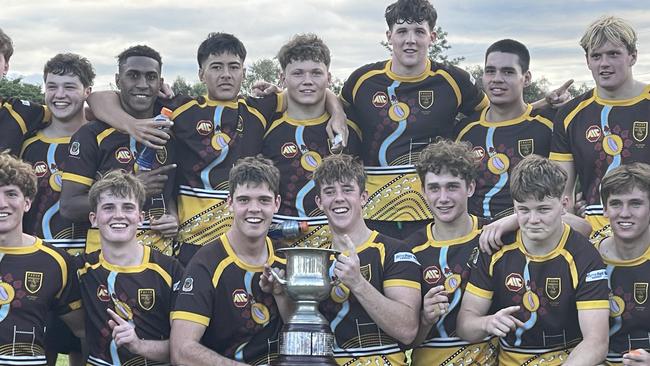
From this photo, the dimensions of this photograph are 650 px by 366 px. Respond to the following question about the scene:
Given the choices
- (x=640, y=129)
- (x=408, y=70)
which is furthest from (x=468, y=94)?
(x=640, y=129)

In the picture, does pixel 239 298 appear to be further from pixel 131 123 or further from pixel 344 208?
pixel 131 123

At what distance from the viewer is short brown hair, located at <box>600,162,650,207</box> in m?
6.47

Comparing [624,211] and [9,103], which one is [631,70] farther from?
[9,103]

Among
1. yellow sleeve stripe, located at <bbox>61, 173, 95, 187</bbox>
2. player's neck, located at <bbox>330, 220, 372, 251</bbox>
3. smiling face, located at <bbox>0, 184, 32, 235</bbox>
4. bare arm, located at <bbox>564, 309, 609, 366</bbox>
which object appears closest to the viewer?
bare arm, located at <bbox>564, 309, 609, 366</bbox>

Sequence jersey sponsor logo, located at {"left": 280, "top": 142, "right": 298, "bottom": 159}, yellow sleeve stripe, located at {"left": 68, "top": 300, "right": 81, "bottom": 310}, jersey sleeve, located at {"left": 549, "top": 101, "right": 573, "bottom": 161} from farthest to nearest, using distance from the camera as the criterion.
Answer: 1. jersey sponsor logo, located at {"left": 280, "top": 142, "right": 298, "bottom": 159}
2. jersey sleeve, located at {"left": 549, "top": 101, "right": 573, "bottom": 161}
3. yellow sleeve stripe, located at {"left": 68, "top": 300, "right": 81, "bottom": 310}

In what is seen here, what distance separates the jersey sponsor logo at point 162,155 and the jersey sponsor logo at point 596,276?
10.9 ft

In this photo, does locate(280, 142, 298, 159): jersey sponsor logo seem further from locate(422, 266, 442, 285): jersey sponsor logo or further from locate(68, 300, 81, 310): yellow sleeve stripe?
locate(68, 300, 81, 310): yellow sleeve stripe

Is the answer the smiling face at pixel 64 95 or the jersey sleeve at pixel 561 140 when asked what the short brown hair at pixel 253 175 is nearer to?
the smiling face at pixel 64 95

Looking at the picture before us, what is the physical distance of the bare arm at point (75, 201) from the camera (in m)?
7.38

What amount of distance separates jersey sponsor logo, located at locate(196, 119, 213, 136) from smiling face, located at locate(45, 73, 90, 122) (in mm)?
1045

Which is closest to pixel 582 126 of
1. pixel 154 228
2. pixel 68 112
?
pixel 154 228

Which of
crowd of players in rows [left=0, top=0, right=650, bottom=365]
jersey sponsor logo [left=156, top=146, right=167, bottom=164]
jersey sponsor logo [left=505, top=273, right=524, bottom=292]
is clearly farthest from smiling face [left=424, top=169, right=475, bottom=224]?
jersey sponsor logo [left=156, top=146, right=167, bottom=164]

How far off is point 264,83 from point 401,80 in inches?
46.4

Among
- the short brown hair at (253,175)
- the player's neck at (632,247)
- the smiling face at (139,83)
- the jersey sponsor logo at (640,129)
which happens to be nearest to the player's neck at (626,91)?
the jersey sponsor logo at (640,129)
